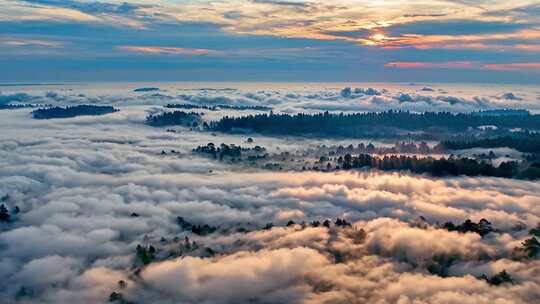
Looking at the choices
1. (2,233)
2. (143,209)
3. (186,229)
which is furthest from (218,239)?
(2,233)

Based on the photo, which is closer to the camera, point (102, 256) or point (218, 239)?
point (102, 256)

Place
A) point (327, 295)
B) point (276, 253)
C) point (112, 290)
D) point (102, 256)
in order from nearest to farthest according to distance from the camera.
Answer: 1. point (327, 295)
2. point (112, 290)
3. point (276, 253)
4. point (102, 256)

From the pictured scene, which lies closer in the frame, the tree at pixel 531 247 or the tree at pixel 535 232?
the tree at pixel 531 247

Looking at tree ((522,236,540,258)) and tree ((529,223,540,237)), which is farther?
tree ((529,223,540,237))

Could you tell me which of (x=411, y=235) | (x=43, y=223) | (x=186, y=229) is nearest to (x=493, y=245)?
(x=411, y=235)

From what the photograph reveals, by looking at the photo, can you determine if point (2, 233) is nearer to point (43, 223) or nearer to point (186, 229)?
point (43, 223)

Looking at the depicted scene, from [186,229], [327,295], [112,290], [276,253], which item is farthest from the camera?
[186,229]

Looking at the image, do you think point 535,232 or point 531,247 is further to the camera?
point 535,232

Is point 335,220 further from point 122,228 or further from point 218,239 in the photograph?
point 122,228

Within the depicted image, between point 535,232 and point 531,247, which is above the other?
point 535,232

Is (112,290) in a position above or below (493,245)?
below
